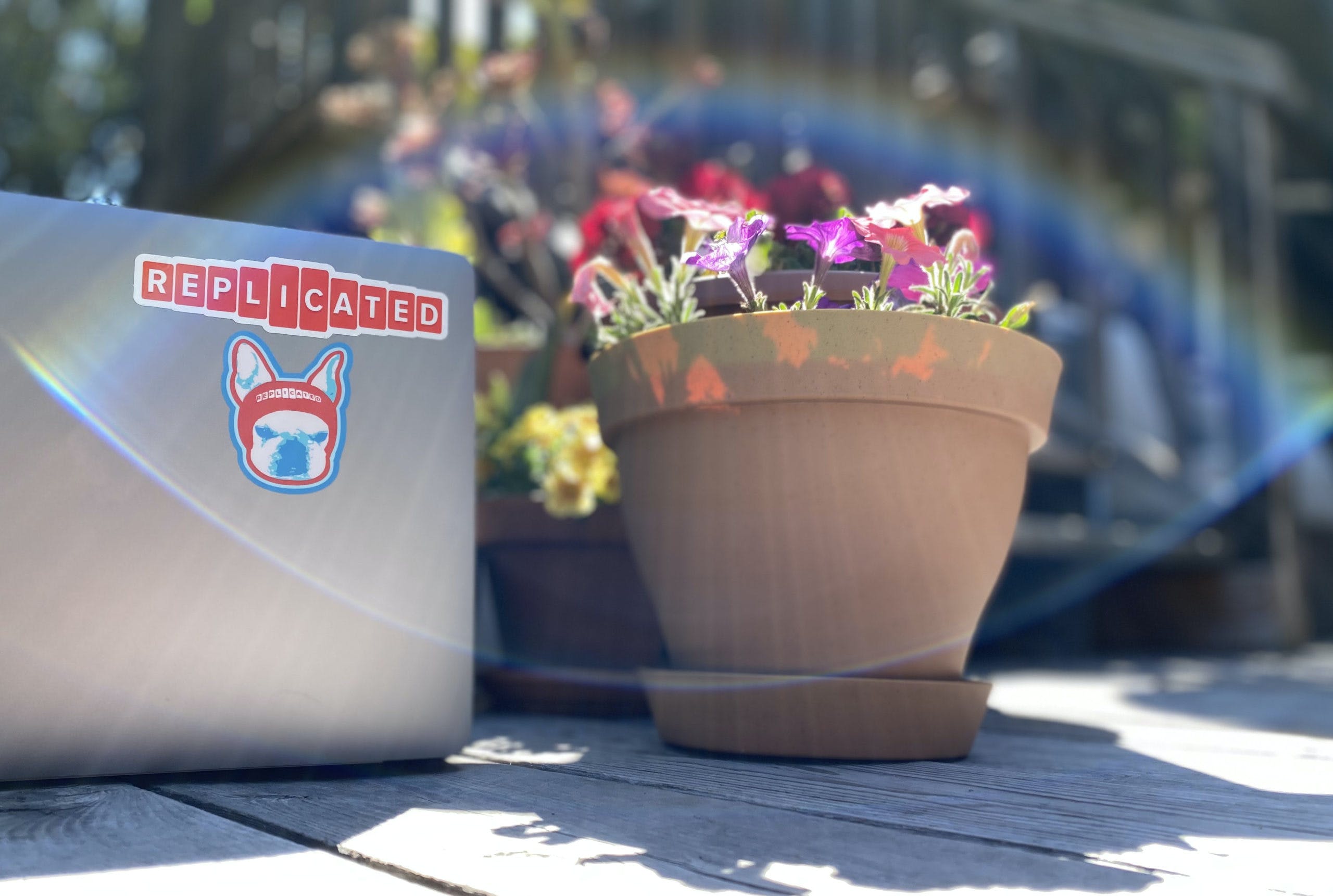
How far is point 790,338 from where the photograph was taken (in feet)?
3.04

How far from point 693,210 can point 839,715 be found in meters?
0.47

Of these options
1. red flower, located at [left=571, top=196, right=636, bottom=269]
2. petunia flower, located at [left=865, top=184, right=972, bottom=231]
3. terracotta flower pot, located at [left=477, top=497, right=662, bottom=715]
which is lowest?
terracotta flower pot, located at [left=477, top=497, right=662, bottom=715]

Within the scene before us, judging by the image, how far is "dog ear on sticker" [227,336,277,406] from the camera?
86 cm

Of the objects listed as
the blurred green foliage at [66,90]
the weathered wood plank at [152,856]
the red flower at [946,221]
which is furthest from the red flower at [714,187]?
the blurred green foliage at [66,90]

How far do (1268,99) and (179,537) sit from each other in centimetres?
305

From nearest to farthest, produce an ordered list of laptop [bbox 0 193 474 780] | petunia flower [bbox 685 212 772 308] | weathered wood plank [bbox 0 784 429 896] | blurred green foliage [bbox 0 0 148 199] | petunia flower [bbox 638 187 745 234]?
weathered wood plank [bbox 0 784 429 896]
laptop [bbox 0 193 474 780]
petunia flower [bbox 685 212 772 308]
petunia flower [bbox 638 187 745 234]
blurred green foliage [bbox 0 0 148 199]

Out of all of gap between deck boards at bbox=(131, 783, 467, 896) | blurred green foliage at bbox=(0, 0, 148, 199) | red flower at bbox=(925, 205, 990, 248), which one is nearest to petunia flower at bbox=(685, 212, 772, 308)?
red flower at bbox=(925, 205, 990, 248)

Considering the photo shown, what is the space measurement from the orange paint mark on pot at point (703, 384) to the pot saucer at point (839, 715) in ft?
0.80

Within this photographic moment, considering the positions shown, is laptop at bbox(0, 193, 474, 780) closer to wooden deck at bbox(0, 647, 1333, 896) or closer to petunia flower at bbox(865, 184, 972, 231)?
wooden deck at bbox(0, 647, 1333, 896)

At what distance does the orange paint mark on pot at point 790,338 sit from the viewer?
0.92m

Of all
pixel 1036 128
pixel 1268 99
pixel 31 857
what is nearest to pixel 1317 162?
pixel 1268 99

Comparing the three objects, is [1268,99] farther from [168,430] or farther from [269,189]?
[168,430]

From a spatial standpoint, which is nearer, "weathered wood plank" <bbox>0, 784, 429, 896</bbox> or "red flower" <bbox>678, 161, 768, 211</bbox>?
"weathered wood plank" <bbox>0, 784, 429, 896</bbox>

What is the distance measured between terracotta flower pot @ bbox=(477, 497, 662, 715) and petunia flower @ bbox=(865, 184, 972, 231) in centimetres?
61
